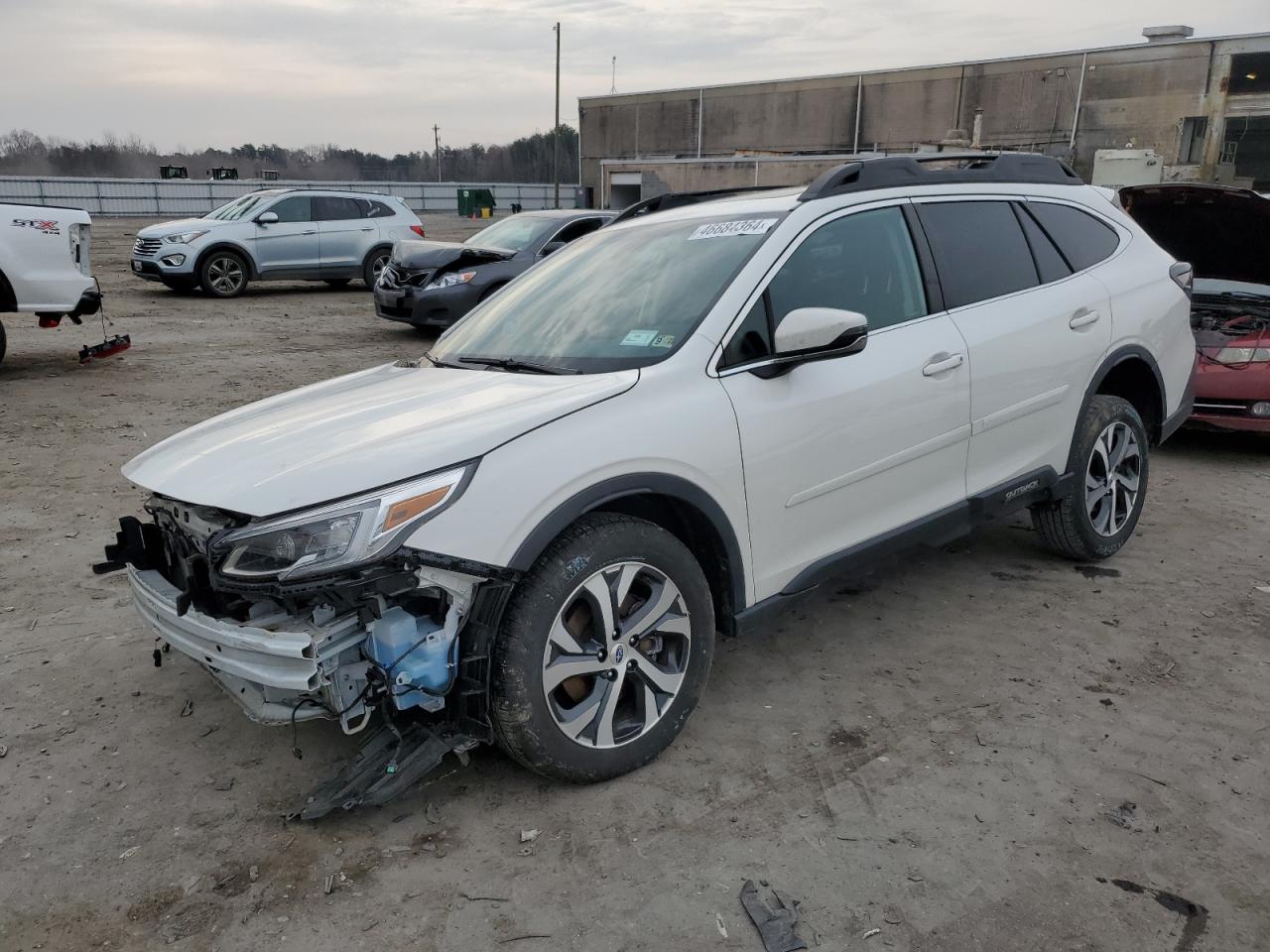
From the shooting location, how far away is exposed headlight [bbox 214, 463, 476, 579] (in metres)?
2.53

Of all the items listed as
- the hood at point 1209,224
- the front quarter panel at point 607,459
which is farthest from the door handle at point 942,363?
the hood at point 1209,224

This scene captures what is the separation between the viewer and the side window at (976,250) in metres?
3.95

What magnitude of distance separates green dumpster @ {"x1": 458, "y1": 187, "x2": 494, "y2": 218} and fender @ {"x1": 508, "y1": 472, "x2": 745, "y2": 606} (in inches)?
1817

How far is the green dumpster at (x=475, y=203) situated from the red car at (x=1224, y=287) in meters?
42.5

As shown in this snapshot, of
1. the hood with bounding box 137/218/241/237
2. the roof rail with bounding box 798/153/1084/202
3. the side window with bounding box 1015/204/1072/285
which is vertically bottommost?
the hood with bounding box 137/218/241/237

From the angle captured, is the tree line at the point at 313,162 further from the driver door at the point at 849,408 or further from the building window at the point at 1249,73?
the driver door at the point at 849,408

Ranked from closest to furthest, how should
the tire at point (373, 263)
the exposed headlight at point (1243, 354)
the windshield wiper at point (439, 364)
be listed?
the windshield wiper at point (439, 364)
the exposed headlight at point (1243, 354)
the tire at point (373, 263)

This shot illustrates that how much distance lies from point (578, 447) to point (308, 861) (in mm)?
1369

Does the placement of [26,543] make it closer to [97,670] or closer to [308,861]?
[97,670]

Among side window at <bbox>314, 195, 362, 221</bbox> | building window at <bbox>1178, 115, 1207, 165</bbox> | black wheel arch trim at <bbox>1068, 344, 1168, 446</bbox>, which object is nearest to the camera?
black wheel arch trim at <bbox>1068, 344, 1168, 446</bbox>

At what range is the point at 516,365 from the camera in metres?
3.48

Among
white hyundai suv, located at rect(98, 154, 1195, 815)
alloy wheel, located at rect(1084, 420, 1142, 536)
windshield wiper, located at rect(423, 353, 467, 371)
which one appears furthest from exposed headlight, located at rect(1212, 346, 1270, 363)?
windshield wiper, located at rect(423, 353, 467, 371)

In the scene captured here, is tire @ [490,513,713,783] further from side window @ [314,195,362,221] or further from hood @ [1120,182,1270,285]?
side window @ [314,195,362,221]

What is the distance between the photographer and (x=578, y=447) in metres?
2.82
